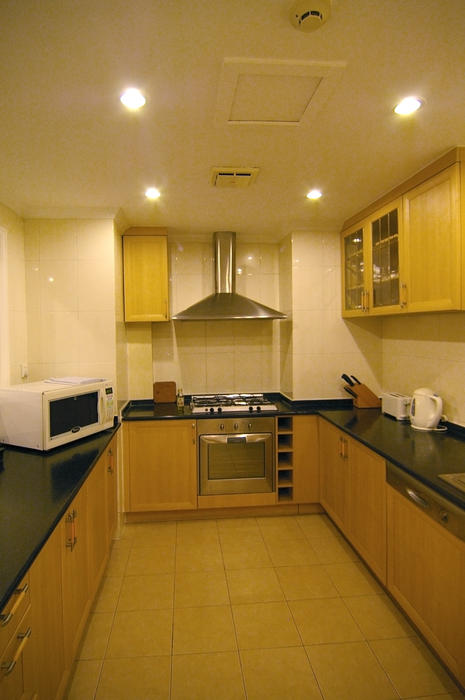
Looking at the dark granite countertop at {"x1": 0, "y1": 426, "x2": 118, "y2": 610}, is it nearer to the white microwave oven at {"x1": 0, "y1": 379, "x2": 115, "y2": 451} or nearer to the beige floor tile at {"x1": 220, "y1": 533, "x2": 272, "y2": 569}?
the white microwave oven at {"x1": 0, "y1": 379, "x2": 115, "y2": 451}

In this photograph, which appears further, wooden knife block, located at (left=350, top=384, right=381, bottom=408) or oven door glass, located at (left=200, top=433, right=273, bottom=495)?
wooden knife block, located at (left=350, top=384, right=381, bottom=408)

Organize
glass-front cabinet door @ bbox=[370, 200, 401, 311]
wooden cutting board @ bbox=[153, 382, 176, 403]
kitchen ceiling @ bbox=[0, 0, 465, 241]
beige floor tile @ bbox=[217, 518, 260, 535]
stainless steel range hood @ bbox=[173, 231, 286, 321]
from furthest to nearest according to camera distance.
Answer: wooden cutting board @ bbox=[153, 382, 176, 403] < stainless steel range hood @ bbox=[173, 231, 286, 321] < beige floor tile @ bbox=[217, 518, 260, 535] < glass-front cabinet door @ bbox=[370, 200, 401, 311] < kitchen ceiling @ bbox=[0, 0, 465, 241]

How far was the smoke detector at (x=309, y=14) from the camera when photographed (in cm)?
103

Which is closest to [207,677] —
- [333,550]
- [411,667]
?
[411,667]

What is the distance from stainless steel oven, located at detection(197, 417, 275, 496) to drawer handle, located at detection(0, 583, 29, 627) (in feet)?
6.31

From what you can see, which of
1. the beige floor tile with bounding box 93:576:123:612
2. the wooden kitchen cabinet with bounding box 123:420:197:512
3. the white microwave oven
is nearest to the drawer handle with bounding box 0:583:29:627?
the white microwave oven

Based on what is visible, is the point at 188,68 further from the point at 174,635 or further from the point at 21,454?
the point at 174,635

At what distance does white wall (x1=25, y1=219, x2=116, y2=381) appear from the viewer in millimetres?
2801

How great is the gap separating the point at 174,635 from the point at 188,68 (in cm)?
240

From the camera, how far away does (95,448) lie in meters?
2.21

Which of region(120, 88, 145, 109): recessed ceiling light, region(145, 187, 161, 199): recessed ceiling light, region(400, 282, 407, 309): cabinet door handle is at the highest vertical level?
region(145, 187, 161, 199): recessed ceiling light

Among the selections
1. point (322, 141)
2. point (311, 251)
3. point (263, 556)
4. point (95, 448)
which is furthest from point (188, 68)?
point (263, 556)

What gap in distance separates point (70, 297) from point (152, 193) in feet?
3.20

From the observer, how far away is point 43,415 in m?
2.08
